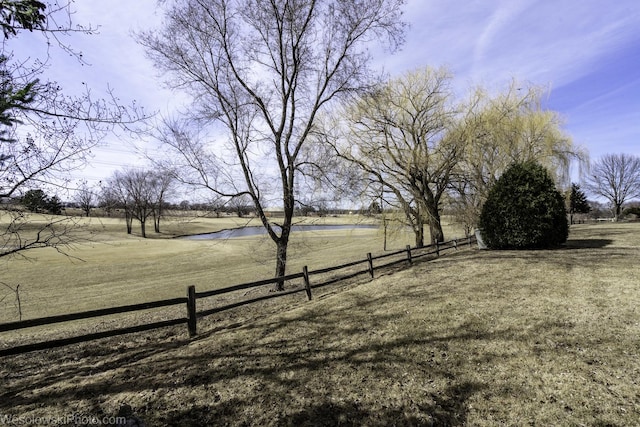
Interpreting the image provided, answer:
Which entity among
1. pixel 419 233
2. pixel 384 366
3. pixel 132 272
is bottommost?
pixel 132 272

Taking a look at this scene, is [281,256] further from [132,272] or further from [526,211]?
[132,272]

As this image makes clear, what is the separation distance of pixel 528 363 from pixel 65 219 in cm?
705

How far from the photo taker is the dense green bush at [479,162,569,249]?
11.8 metres

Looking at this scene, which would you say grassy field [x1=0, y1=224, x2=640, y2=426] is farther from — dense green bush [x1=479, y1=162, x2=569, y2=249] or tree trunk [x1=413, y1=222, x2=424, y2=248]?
tree trunk [x1=413, y1=222, x2=424, y2=248]

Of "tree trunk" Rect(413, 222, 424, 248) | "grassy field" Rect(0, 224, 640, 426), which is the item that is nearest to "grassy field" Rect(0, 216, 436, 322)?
"tree trunk" Rect(413, 222, 424, 248)

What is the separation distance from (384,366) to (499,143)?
53.4ft

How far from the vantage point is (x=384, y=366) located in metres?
4.39

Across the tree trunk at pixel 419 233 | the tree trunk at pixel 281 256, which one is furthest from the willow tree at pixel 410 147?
the tree trunk at pixel 281 256

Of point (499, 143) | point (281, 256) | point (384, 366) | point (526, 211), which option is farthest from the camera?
point (499, 143)

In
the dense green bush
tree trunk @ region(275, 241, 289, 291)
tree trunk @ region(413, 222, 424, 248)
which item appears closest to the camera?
tree trunk @ region(275, 241, 289, 291)

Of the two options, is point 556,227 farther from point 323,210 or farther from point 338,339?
point 338,339

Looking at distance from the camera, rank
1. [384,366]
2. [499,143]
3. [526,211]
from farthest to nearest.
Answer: [499,143] < [526,211] < [384,366]

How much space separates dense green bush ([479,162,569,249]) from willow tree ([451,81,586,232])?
161 inches

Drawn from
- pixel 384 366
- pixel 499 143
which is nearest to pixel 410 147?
pixel 499 143
